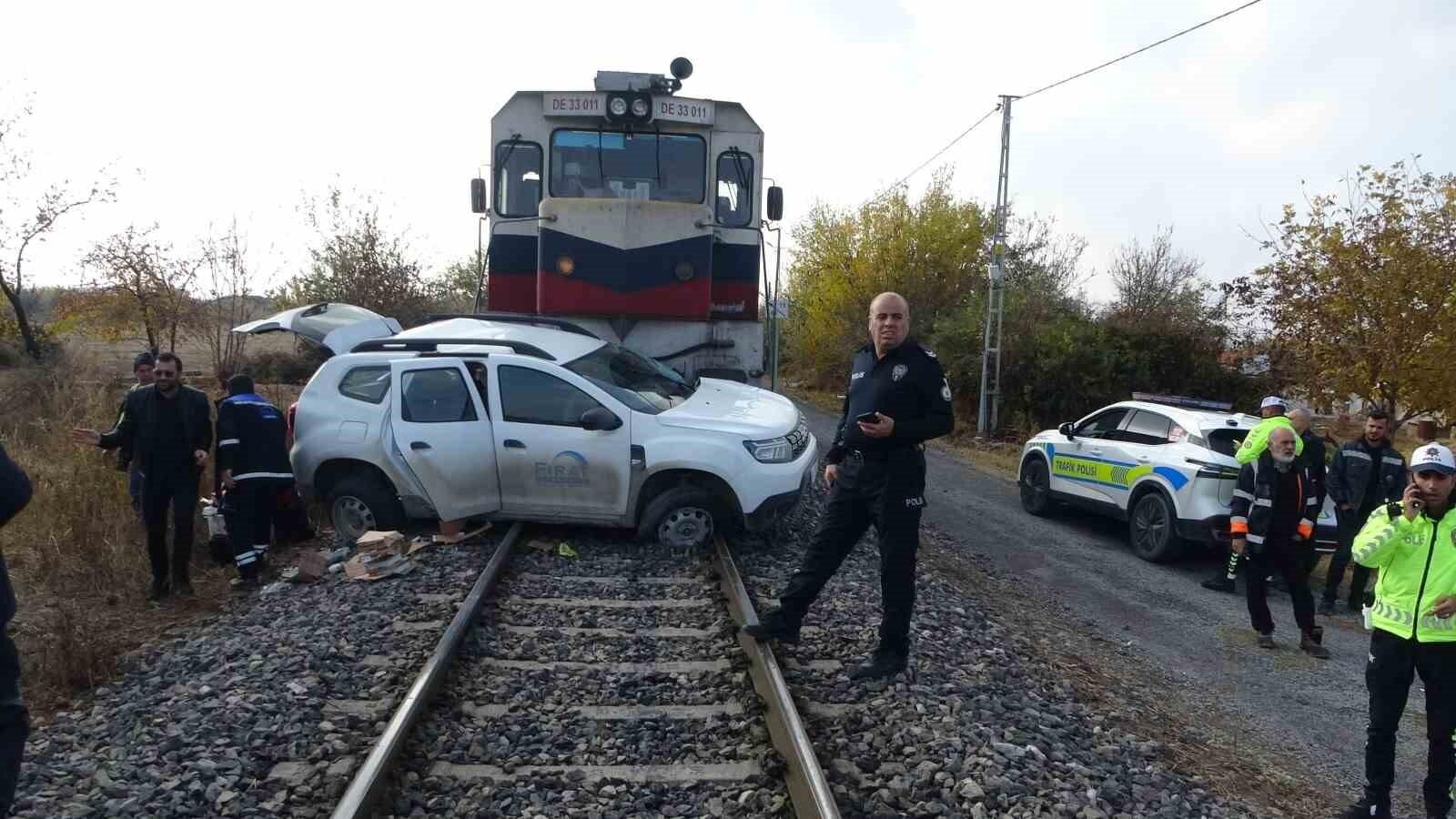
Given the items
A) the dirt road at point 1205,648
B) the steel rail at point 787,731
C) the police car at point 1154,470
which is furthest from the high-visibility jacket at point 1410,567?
the police car at point 1154,470

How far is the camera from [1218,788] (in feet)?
13.6

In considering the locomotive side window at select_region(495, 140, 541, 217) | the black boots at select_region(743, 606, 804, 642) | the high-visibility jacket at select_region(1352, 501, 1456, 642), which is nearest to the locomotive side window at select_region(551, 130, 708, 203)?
the locomotive side window at select_region(495, 140, 541, 217)

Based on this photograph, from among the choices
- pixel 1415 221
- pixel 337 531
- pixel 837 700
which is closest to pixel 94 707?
pixel 337 531

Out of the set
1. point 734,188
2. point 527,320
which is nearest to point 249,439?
point 527,320

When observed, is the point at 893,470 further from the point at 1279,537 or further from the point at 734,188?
the point at 734,188

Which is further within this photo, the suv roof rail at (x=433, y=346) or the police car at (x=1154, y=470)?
the police car at (x=1154, y=470)

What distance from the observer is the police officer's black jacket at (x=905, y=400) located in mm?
4742

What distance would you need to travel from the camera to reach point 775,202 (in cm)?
1047

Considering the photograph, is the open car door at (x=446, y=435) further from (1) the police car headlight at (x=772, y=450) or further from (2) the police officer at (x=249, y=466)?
(1) the police car headlight at (x=772, y=450)

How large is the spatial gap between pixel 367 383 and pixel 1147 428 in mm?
7749

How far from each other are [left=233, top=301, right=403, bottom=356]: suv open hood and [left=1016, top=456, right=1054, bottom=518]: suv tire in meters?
7.63

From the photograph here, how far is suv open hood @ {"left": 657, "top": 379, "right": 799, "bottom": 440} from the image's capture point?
7.30m

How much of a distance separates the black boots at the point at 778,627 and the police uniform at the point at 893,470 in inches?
17.7

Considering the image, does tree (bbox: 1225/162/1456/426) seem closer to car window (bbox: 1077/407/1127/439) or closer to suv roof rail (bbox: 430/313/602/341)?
car window (bbox: 1077/407/1127/439)
